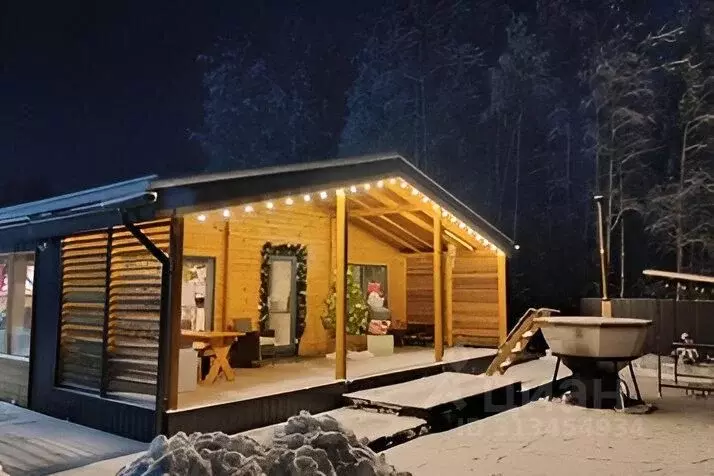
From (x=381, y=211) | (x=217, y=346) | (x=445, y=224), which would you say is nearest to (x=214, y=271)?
(x=217, y=346)

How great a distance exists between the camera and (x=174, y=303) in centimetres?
587

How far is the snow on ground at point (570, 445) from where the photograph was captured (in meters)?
5.04

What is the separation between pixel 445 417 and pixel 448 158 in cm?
1485

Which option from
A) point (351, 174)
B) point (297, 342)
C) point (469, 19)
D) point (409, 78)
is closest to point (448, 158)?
point (409, 78)

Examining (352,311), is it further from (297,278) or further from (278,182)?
(278,182)

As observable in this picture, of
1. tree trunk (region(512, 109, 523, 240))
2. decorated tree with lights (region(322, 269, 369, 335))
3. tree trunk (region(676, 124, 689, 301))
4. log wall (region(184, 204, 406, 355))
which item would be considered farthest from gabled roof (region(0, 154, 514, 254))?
tree trunk (region(512, 109, 523, 240))

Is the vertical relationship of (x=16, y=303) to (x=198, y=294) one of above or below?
below

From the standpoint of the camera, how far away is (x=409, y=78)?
22516 mm

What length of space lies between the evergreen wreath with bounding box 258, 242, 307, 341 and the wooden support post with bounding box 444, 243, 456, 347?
342cm

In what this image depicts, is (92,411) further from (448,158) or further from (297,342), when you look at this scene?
(448,158)

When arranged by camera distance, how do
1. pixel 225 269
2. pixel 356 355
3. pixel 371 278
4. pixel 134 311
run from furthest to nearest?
pixel 371 278
pixel 356 355
pixel 225 269
pixel 134 311

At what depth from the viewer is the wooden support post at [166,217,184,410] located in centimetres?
585

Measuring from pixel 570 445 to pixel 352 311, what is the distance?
567cm

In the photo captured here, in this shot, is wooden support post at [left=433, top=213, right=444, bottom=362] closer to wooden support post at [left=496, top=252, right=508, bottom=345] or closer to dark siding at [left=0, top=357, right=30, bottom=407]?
wooden support post at [left=496, top=252, right=508, bottom=345]
